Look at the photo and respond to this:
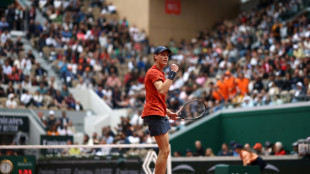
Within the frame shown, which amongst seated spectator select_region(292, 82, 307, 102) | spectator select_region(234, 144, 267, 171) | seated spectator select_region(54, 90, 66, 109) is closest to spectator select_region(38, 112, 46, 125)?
seated spectator select_region(54, 90, 66, 109)

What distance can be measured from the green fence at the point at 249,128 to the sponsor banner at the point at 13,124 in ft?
17.7

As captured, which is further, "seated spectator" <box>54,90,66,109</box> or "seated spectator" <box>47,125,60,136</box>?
"seated spectator" <box>54,90,66,109</box>

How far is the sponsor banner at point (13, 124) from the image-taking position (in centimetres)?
2121

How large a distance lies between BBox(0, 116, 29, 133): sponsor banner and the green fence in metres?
5.39

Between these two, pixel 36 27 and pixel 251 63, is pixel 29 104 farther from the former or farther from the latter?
pixel 251 63

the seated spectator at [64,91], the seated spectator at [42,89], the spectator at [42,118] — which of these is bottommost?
the spectator at [42,118]

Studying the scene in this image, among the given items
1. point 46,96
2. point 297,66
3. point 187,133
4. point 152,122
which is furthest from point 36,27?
point 152,122

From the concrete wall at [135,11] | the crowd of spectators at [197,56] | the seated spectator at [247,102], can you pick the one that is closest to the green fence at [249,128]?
the seated spectator at [247,102]

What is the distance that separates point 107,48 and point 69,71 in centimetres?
344

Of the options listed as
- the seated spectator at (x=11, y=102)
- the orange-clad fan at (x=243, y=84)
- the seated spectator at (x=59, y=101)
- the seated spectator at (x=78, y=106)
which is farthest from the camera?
the seated spectator at (x=78, y=106)

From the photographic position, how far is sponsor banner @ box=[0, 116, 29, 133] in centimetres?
2121

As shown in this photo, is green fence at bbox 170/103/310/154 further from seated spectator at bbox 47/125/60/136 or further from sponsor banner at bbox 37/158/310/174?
sponsor banner at bbox 37/158/310/174

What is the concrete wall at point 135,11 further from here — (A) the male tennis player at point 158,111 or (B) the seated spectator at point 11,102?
(A) the male tennis player at point 158,111

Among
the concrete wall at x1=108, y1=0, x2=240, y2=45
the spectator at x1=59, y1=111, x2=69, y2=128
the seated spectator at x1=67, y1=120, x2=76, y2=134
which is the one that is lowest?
the seated spectator at x1=67, y1=120, x2=76, y2=134
